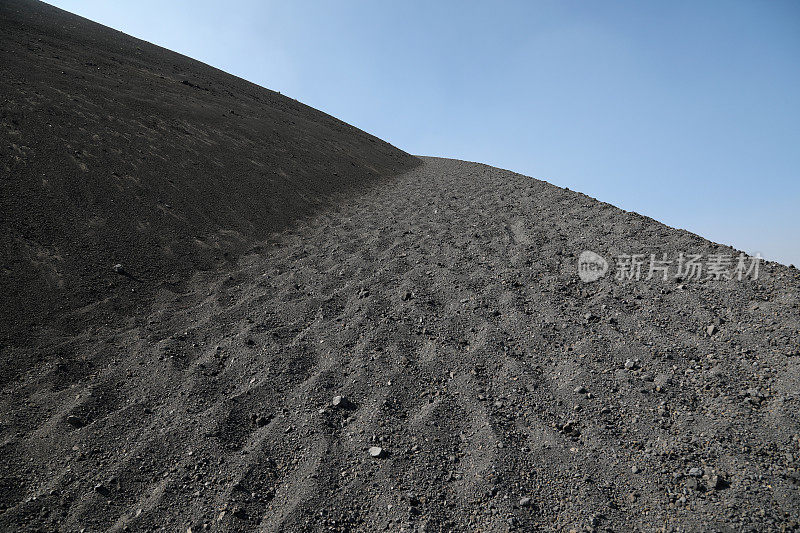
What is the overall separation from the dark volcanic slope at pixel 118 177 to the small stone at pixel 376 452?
330 cm

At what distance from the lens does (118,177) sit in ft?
22.5

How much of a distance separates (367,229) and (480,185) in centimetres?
502

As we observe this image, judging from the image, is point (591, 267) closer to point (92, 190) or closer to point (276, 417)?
point (276, 417)

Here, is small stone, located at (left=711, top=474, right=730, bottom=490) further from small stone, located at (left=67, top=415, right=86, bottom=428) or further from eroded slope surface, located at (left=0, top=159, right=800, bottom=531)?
small stone, located at (left=67, top=415, right=86, bottom=428)

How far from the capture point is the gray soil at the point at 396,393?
2.63m

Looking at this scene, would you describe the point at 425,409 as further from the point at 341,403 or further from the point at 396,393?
the point at 341,403

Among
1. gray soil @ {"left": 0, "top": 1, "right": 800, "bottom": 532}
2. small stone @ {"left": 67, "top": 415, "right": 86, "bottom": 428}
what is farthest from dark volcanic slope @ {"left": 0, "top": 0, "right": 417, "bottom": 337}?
small stone @ {"left": 67, "top": 415, "right": 86, "bottom": 428}

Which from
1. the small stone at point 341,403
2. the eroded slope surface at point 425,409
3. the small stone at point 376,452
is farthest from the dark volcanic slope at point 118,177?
the small stone at point 376,452

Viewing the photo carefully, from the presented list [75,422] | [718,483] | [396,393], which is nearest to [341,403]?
[396,393]

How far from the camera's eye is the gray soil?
2.63 m

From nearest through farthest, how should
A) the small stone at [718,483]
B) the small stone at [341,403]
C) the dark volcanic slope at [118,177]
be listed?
1. the small stone at [718,483]
2. the small stone at [341,403]
3. the dark volcanic slope at [118,177]

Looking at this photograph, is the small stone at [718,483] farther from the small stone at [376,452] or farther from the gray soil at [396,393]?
the small stone at [376,452]

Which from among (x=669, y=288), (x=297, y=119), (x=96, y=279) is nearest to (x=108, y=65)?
(x=297, y=119)

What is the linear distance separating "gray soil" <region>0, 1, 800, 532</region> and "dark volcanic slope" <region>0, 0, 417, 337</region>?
0.24ft
